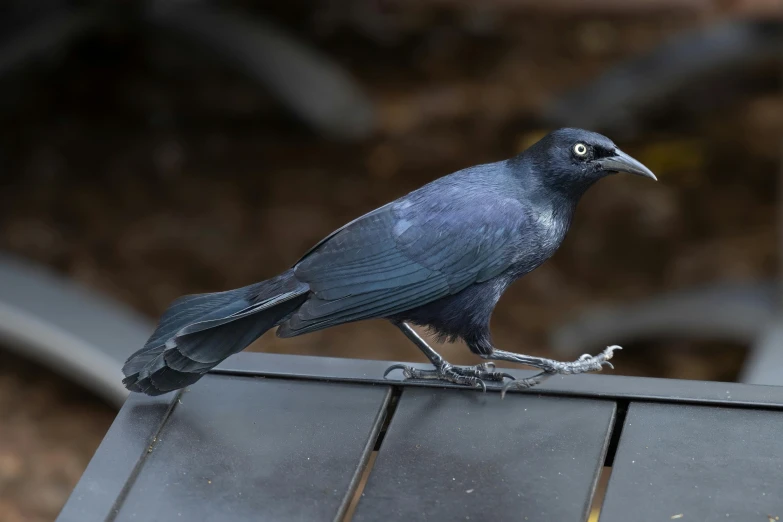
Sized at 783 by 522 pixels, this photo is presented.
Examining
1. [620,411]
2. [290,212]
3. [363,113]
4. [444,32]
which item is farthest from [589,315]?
[444,32]

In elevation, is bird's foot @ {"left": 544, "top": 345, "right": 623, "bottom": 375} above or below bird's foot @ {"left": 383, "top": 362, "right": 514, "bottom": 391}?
above

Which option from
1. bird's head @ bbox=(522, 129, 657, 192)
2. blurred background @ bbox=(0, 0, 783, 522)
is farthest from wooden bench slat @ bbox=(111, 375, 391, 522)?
blurred background @ bbox=(0, 0, 783, 522)

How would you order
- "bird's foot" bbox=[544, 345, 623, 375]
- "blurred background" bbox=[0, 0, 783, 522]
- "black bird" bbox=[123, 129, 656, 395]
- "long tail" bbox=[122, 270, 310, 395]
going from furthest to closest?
"blurred background" bbox=[0, 0, 783, 522]
"bird's foot" bbox=[544, 345, 623, 375]
"black bird" bbox=[123, 129, 656, 395]
"long tail" bbox=[122, 270, 310, 395]

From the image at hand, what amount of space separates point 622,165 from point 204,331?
103cm

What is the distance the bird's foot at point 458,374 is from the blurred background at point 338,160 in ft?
6.96

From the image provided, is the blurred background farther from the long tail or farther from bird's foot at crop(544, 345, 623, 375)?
the long tail

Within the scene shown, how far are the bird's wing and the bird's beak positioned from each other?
23 cm

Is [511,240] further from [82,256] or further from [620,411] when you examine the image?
[82,256]

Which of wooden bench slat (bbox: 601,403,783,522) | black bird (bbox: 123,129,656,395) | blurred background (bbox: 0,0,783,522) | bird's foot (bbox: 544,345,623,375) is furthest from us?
blurred background (bbox: 0,0,783,522)

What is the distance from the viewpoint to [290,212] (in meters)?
6.35

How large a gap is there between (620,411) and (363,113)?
506 cm

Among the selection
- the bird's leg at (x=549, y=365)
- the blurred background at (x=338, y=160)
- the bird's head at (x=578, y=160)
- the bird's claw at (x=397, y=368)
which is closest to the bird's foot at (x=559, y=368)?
the bird's leg at (x=549, y=365)

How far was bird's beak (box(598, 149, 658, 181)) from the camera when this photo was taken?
103 inches

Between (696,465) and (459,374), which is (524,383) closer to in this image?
(459,374)
